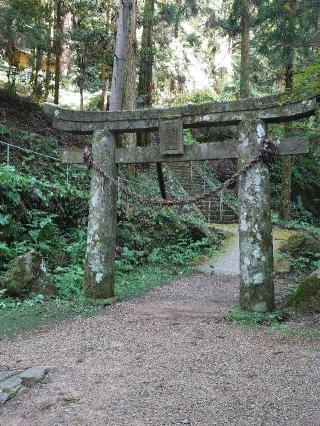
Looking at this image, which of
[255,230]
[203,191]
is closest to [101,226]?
[255,230]

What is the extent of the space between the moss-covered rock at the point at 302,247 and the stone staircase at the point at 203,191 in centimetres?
586

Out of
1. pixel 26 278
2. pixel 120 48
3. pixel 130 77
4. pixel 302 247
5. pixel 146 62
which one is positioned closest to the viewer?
pixel 26 278

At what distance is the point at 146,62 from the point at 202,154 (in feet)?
42.2

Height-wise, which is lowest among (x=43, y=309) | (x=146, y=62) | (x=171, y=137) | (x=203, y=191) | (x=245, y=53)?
(x=43, y=309)

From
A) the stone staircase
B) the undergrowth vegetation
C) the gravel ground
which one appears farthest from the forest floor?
the stone staircase

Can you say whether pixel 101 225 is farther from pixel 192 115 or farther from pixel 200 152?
pixel 192 115

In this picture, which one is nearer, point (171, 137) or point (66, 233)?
point (171, 137)

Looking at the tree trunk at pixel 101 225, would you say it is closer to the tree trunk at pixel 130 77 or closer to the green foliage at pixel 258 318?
the green foliage at pixel 258 318

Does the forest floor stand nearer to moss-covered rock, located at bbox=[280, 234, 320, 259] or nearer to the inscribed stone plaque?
the inscribed stone plaque

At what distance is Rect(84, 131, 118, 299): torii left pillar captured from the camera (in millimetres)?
6551

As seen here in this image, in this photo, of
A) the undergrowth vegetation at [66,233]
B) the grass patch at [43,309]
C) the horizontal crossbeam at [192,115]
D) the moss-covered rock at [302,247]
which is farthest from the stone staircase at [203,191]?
the horizontal crossbeam at [192,115]

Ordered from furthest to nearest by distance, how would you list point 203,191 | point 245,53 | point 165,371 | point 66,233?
point 203,191 → point 245,53 → point 66,233 → point 165,371

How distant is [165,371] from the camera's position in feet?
12.9

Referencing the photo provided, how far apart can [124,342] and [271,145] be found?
127 inches
